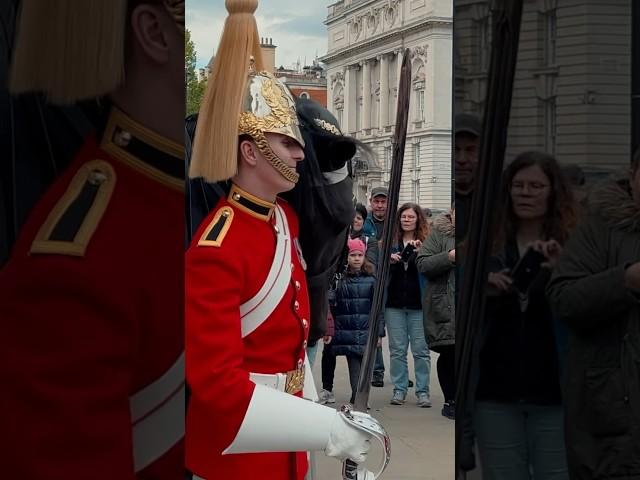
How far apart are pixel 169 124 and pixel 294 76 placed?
57.2 m

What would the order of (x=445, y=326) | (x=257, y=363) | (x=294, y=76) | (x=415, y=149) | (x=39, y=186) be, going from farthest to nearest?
(x=294, y=76), (x=415, y=149), (x=445, y=326), (x=257, y=363), (x=39, y=186)

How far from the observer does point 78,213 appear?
2.57 feet

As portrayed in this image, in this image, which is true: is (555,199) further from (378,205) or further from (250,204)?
(378,205)

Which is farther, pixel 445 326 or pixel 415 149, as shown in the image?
pixel 415 149

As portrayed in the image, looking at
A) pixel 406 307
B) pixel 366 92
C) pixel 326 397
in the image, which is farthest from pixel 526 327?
pixel 366 92

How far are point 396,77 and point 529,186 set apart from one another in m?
28.3

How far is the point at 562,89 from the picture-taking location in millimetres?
856

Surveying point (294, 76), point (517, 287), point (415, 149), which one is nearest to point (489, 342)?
point (517, 287)

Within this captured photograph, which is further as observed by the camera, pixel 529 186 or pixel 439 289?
pixel 439 289

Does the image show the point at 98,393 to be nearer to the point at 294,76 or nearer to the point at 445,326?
the point at 445,326

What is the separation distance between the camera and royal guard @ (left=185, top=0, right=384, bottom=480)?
2.34m

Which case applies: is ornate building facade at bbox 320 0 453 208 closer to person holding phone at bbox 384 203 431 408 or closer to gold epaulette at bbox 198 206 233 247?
person holding phone at bbox 384 203 431 408

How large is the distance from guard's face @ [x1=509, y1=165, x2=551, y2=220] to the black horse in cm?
206

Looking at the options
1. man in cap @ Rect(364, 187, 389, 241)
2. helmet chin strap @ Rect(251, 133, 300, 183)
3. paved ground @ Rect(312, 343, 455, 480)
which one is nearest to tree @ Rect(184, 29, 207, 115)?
helmet chin strap @ Rect(251, 133, 300, 183)
